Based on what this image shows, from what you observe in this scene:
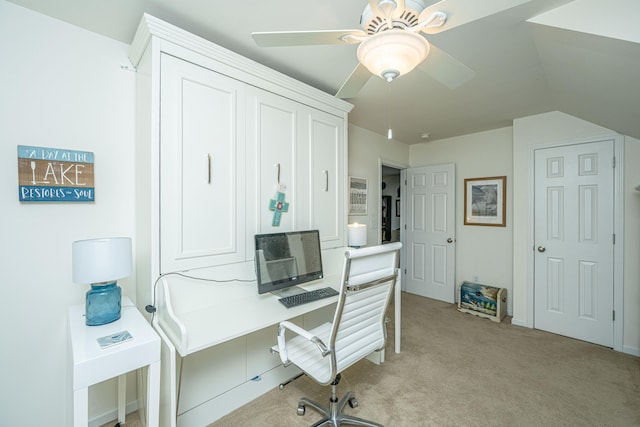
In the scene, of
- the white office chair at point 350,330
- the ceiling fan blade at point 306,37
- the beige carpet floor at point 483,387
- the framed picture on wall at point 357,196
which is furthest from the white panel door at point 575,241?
the ceiling fan blade at point 306,37

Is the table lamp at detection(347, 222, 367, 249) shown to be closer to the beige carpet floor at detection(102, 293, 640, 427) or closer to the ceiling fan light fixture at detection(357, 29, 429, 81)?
the beige carpet floor at detection(102, 293, 640, 427)

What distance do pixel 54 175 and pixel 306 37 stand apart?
1.63 m

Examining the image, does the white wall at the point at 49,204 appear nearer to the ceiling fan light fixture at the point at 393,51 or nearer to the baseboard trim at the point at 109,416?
the baseboard trim at the point at 109,416

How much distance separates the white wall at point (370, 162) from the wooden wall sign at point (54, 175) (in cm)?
262

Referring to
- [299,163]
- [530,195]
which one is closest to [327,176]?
[299,163]

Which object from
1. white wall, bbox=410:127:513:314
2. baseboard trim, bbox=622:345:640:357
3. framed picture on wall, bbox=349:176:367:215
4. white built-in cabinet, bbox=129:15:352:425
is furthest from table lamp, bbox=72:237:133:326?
baseboard trim, bbox=622:345:640:357

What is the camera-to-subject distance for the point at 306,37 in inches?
45.8

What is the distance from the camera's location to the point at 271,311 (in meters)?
1.79

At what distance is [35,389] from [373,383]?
2.18 m

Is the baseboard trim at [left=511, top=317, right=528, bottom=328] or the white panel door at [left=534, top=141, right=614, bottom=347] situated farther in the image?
the baseboard trim at [left=511, top=317, right=528, bottom=328]

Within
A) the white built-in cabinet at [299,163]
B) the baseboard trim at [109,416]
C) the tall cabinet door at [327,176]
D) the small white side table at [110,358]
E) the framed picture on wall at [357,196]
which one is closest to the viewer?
the small white side table at [110,358]

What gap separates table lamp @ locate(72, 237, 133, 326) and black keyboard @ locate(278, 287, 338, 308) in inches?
37.9

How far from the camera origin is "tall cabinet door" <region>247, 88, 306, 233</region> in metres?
2.03

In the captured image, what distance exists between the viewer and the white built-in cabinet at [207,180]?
1.58m
